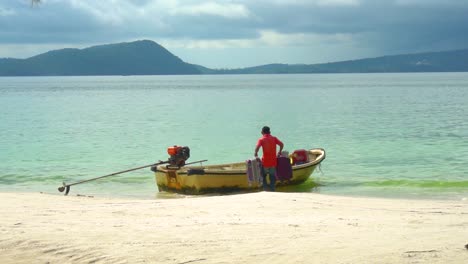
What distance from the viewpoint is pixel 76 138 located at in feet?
133

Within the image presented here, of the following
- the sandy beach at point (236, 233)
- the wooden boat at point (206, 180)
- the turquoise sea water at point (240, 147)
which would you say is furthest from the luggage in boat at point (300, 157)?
the sandy beach at point (236, 233)

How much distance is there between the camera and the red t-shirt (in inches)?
606

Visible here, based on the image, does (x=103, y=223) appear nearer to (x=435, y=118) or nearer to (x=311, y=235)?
(x=311, y=235)

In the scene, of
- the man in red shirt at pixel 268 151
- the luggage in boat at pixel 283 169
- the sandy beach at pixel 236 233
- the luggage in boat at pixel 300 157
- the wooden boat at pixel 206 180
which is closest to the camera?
the sandy beach at pixel 236 233

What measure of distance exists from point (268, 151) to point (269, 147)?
0.17 metres

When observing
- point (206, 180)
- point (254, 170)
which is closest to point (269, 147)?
point (254, 170)

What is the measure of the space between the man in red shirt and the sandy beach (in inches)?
126

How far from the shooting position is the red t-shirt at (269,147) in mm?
15383

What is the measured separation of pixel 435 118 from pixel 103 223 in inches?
1755

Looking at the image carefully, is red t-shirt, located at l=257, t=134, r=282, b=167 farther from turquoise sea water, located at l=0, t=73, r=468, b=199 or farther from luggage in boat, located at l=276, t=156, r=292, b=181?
turquoise sea water, located at l=0, t=73, r=468, b=199

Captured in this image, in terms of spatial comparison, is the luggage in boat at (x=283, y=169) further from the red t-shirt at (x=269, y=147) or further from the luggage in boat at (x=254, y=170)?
the red t-shirt at (x=269, y=147)

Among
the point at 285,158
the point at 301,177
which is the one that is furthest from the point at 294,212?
the point at 301,177

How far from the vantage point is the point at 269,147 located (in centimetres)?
1545

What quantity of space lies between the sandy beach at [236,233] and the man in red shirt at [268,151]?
319 centimetres
